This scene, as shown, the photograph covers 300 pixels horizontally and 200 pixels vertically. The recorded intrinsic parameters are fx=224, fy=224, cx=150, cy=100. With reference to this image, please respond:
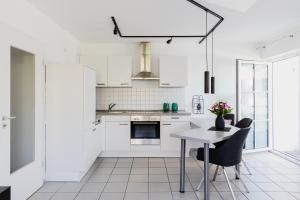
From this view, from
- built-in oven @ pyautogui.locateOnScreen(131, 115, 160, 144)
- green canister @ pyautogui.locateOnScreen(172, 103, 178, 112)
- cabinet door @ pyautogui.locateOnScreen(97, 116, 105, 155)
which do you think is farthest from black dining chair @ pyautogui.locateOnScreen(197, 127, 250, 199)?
cabinet door @ pyautogui.locateOnScreen(97, 116, 105, 155)

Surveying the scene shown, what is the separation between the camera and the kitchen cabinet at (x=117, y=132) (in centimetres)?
436

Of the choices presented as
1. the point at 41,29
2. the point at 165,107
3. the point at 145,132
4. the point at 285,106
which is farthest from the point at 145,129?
the point at 285,106

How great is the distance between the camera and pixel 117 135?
4.37 metres

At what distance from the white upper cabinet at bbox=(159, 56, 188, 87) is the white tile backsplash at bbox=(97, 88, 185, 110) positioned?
1.22ft

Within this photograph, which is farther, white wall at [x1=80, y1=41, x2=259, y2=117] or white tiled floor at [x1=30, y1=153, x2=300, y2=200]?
white wall at [x1=80, y1=41, x2=259, y2=117]

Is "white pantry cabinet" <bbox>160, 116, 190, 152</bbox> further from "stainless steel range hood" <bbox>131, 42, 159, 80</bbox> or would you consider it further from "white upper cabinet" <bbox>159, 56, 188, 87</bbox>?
"stainless steel range hood" <bbox>131, 42, 159, 80</bbox>

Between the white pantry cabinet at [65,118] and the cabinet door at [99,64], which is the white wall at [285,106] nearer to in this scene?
the cabinet door at [99,64]

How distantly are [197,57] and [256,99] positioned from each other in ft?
5.23

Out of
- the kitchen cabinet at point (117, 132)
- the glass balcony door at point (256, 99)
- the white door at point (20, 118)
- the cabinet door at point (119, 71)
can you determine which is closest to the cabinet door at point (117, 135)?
the kitchen cabinet at point (117, 132)

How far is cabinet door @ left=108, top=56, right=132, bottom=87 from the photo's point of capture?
4.62 metres

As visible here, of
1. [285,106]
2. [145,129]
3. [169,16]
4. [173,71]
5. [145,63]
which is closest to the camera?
[169,16]

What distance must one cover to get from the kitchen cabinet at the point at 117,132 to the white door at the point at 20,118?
1452 mm

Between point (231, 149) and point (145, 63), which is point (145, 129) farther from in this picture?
point (231, 149)

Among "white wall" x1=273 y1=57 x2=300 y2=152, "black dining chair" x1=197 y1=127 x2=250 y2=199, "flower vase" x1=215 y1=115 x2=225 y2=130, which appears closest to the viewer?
"black dining chair" x1=197 y1=127 x2=250 y2=199
